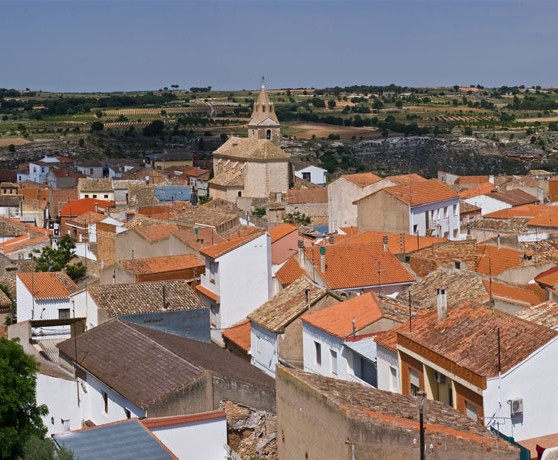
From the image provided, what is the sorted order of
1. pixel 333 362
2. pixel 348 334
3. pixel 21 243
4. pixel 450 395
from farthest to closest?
pixel 21 243 → pixel 333 362 → pixel 348 334 → pixel 450 395

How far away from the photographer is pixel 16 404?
19.3m

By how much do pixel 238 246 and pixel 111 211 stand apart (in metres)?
26.4

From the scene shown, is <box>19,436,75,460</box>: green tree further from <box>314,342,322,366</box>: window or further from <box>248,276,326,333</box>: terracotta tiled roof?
<box>248,276,326,333</box>: terracotta tiled roof

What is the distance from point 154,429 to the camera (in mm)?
19391

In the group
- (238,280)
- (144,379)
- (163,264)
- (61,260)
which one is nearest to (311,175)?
(61,260)

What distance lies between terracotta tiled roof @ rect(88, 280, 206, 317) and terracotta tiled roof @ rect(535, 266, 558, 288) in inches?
375

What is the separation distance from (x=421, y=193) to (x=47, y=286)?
19001mm

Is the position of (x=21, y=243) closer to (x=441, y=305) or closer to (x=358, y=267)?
(x=358, y=267)

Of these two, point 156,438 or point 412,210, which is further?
point 412,210

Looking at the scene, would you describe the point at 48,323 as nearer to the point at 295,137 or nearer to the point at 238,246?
the point at 238,246

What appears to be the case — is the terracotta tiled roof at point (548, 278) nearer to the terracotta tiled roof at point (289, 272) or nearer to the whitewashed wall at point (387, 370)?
the terracotta tiled roof at point (289, 272)

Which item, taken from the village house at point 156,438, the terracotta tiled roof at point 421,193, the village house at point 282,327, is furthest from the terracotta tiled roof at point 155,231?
the village house at point 156,438

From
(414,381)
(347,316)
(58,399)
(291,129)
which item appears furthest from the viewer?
(291,129)

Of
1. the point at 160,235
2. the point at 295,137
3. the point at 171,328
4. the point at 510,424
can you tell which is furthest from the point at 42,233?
the point at 295,137
